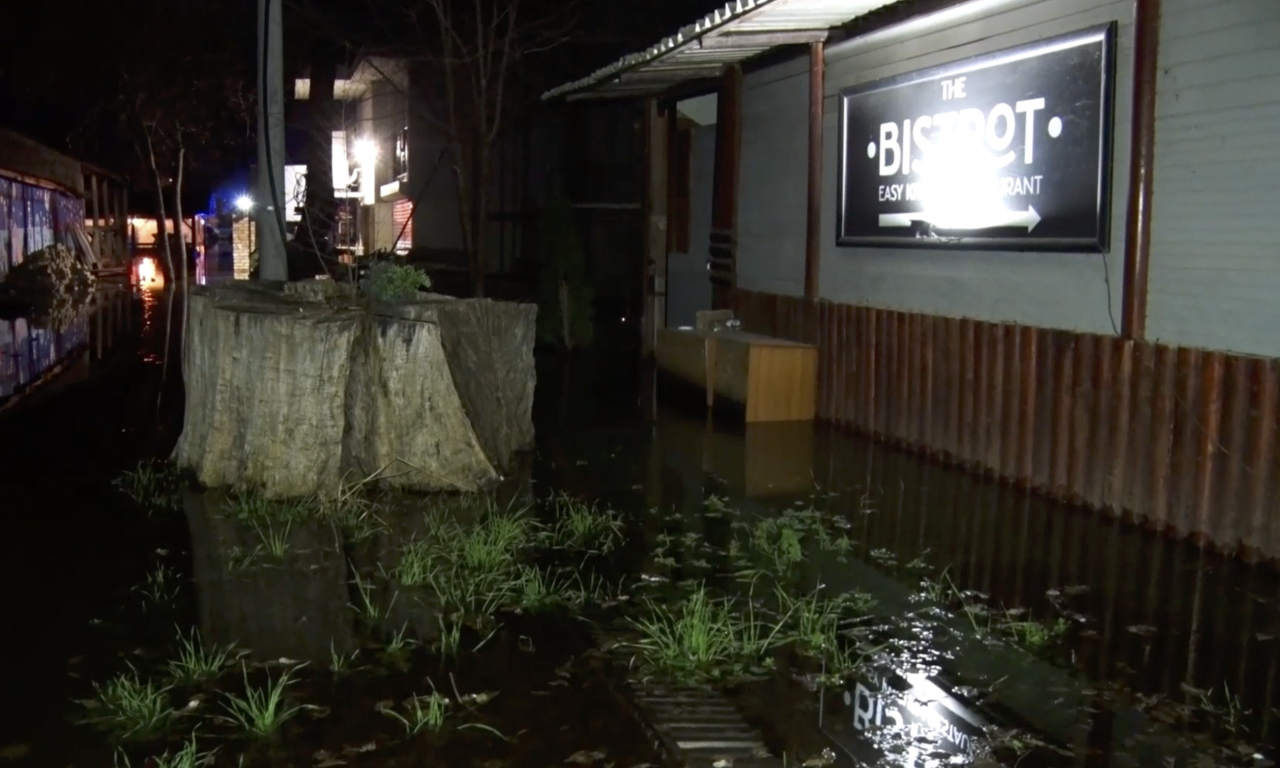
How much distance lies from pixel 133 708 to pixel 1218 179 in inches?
258

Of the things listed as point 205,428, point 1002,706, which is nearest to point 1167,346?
point 1002,706

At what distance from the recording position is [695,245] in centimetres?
1761

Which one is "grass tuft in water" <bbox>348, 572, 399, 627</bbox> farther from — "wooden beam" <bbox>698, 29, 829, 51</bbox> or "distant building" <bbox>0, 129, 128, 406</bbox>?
"distant building" <bbox>0, 129, 128, 406</bbox>

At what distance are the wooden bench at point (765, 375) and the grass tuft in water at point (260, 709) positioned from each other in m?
7.75

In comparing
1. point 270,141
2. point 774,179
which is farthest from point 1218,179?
point 270,141

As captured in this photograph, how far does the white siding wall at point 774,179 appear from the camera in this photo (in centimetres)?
1320

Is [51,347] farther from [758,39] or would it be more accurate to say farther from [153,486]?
[758,39]

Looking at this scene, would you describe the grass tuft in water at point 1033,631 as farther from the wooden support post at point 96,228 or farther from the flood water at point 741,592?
the wooden support post at point 96,228

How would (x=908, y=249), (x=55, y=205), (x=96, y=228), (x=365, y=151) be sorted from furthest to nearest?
(x=96, y=228)
(x=55, y=205)
(x=365, y=151)
(x=908, y=249)

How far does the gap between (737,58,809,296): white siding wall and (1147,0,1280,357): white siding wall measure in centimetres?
534

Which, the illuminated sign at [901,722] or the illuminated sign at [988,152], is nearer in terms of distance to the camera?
the illuminated sign at [901,722]

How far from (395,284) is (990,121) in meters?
4.80

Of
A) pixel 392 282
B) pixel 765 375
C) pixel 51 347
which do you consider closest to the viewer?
pixel 392 282

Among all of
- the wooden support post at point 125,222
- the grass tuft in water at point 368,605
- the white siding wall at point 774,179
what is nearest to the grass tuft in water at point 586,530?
the grass tuft in water at point 368,605
